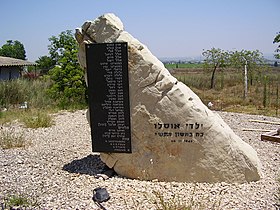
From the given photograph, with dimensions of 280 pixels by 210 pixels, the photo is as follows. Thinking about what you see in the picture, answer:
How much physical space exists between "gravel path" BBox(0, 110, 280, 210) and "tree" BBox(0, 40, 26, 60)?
53.3 metres

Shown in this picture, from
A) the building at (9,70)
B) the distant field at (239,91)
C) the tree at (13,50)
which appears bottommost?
the distant field at (239,91)

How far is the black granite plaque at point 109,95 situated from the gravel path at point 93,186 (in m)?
0.58

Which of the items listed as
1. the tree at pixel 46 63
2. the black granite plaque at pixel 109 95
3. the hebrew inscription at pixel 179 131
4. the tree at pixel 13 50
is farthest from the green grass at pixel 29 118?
the tree at pixel 13 50

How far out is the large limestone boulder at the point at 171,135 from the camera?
4.86 m

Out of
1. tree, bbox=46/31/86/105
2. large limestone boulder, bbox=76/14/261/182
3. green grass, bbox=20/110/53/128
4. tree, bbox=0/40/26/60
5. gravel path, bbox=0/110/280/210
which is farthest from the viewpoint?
tree, bbox=0/40/26/60

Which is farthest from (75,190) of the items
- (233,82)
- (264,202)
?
(233,82)

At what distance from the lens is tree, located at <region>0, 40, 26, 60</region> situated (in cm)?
5574

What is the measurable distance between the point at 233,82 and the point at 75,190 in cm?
2072

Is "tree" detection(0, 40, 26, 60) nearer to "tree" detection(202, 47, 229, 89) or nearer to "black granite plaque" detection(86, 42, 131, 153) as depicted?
"tree" detection(202, 47, 229, 89)

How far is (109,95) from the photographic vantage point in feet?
17.2

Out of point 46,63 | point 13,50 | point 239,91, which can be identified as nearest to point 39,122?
point 239,91

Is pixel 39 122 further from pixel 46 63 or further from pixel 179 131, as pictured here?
pixel 46 63

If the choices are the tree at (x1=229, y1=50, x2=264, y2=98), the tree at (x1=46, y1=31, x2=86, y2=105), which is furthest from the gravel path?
the tree at (x1=229, y1=50, x2=264, y2=98)

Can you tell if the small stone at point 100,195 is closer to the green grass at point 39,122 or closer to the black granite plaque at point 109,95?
the black granite plaque at point 109,95
